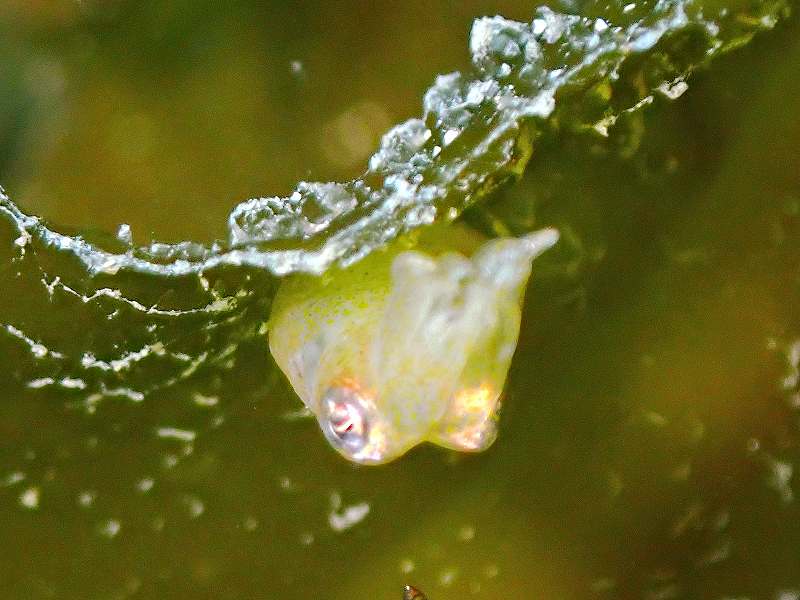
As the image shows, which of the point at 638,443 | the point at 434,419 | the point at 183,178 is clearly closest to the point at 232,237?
the point at 183,178

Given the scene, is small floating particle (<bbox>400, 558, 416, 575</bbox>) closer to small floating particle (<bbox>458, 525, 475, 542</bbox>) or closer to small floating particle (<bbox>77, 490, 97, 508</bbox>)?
small floating particle (<bbox>458, 525, 475, 542</bbox>)

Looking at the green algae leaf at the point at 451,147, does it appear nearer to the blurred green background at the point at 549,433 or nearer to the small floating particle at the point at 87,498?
the blurred green background at the point at 549,433

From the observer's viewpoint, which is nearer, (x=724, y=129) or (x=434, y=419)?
(x=434, y=419)

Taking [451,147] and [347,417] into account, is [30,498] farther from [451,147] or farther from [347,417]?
[451,147]

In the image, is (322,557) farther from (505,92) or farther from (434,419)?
(505,92)

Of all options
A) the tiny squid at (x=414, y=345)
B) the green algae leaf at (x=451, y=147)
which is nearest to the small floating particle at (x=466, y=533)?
the tiny squid at (x=414, y=345)

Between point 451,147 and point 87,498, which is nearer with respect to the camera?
point 451,147

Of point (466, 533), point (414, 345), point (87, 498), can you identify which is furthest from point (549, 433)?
point (87, 498)

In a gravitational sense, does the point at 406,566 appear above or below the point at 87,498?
below
